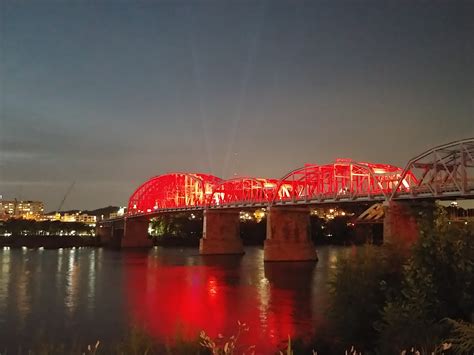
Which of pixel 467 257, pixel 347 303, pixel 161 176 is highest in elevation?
pixel 161 176

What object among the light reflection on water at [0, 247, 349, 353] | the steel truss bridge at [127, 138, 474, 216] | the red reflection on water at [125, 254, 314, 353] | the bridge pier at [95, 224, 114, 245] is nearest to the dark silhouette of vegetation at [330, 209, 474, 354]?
the light reflection on water at [0, 247, 349, 353]

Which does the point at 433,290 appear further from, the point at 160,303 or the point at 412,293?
the point at 160,303

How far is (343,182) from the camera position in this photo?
282ft

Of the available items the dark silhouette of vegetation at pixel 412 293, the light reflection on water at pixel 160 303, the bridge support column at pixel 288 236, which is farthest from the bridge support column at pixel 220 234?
the dark silhouette of vegetation at pixel 412 293

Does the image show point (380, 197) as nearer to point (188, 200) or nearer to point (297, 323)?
point (297, 323)

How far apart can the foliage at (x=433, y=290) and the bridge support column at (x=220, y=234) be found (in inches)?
3302

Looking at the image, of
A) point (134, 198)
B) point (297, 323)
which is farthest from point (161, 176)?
point (297, 323)

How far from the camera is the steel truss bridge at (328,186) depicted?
63062mm

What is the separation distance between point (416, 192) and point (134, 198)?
111509mm

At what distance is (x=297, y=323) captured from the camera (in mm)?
29594

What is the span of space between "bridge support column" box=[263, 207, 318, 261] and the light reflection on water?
41.5ft

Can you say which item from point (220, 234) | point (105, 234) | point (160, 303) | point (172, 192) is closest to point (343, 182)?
point (220, 234)

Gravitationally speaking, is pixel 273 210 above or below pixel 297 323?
above

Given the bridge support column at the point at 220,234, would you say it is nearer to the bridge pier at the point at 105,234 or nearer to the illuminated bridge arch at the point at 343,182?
the illuminated bridge arch at the point at 343,182
